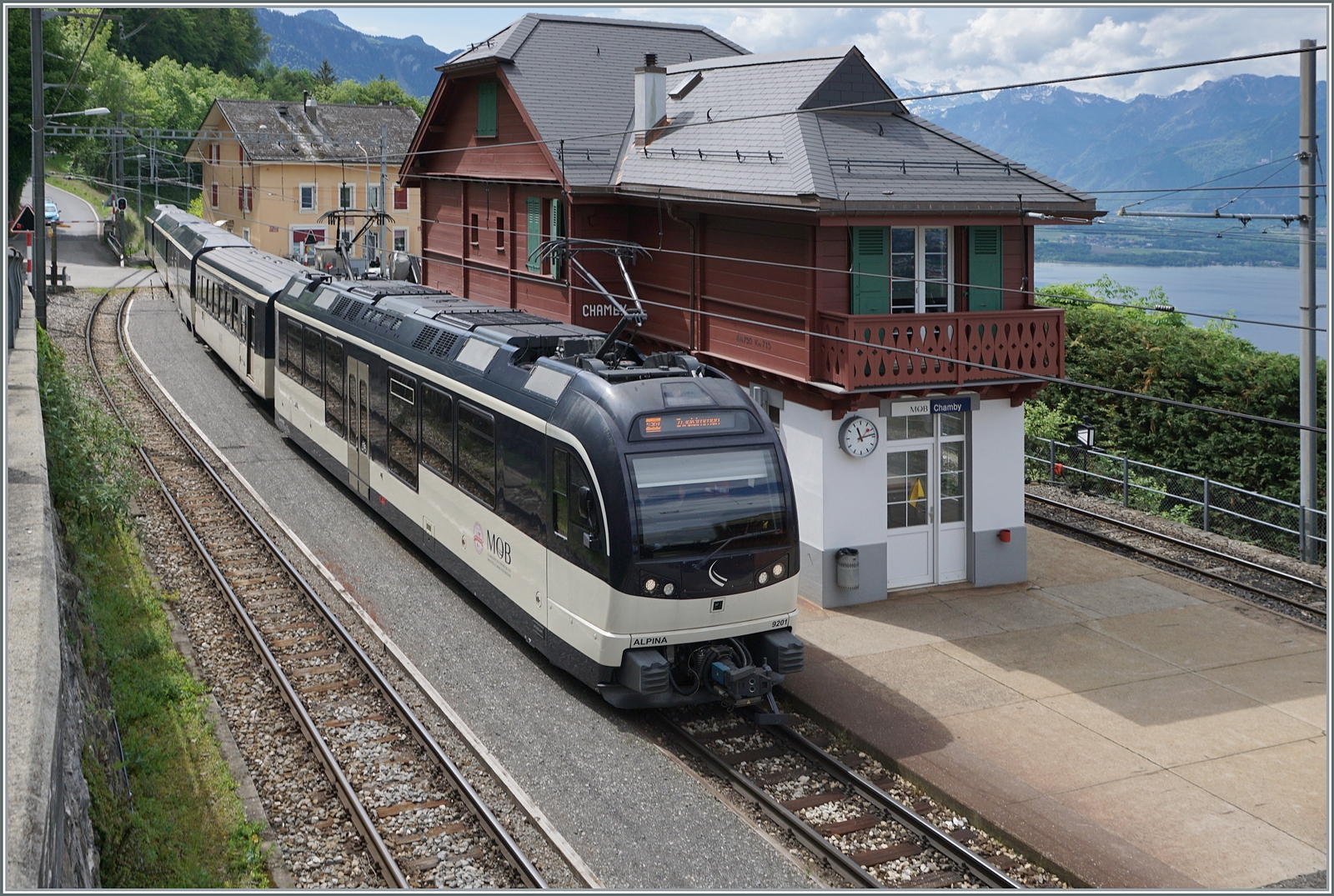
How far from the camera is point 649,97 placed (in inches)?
810

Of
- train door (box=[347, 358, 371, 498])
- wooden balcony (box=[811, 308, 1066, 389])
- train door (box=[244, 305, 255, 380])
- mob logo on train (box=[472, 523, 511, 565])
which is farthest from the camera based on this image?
train door (box=[244, 305, 255, 380])

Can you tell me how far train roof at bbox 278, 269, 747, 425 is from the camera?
1174 cm

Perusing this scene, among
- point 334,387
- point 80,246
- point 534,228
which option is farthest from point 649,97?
point 80,246

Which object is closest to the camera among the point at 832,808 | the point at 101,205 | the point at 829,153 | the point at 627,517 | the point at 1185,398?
the point at 832,808

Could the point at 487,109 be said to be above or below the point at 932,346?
above

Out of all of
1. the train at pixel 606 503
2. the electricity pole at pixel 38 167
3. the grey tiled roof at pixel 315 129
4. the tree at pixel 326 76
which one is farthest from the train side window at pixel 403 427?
the tree at pixel 326 76

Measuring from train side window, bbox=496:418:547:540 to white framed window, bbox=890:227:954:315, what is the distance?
5771mm

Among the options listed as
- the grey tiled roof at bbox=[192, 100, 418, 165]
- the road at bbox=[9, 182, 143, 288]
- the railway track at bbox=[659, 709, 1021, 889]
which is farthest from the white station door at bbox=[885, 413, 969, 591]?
the grey tiled roof at bbox=[192, 100, 418, 165]

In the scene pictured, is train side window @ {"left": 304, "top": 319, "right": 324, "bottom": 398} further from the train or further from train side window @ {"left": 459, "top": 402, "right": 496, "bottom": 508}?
train side window @ {"left": 459, "top": 402, "right": 496, "bottom": 508}

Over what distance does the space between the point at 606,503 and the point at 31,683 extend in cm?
502

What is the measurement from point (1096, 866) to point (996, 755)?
211cm

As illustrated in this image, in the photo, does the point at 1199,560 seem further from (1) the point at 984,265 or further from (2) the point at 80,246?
(2) the point at 80,246

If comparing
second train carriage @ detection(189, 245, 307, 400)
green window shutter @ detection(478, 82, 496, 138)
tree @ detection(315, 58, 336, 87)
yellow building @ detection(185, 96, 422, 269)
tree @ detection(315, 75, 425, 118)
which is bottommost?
second train carriage @ detection(189, 245, 307, 400)

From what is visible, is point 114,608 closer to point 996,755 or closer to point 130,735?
point 130,735
